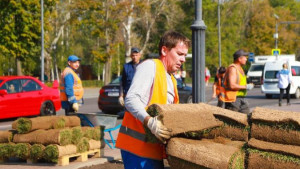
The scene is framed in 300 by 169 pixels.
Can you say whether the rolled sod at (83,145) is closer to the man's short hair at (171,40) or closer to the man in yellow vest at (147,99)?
the man in yellow vest at (147,99)

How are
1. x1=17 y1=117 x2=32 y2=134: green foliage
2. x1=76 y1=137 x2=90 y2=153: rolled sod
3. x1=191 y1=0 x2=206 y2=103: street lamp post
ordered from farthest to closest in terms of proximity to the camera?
x1=76 y1=137 x2=90 y2=153: rolled sod, x1=17 y1=117 x2=32 y2=134: green foliage, x1=191 y1=0 x2=206 y2=103: street lamp post

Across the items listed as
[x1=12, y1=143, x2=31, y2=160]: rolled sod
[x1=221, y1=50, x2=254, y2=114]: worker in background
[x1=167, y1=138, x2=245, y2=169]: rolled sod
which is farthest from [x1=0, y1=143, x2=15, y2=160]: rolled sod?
[x1=167, y1=138, x2=245, y2=169]: rolled sod

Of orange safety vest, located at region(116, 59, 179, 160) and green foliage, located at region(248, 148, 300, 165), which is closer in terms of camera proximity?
green foliage, located at region(248, 148, 300, 165)

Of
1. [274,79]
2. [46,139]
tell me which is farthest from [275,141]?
[274,79]

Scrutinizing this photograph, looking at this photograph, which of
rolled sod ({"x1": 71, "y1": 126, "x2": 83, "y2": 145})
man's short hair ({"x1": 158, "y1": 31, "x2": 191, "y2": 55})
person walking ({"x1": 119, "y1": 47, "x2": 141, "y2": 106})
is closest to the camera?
man's short hair ({"x1": 158, "y1": 31, "x2": 191, "y2": 55})

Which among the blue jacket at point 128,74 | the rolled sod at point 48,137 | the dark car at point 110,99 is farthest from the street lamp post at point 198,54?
the dark car at point 110,99

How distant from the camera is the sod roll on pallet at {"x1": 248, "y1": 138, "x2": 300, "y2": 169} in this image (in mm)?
3363

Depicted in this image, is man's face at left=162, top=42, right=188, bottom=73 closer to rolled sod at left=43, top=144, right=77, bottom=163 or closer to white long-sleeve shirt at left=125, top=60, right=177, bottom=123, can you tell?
white long-sleeve shirt at left=125, top=60, right=177, bottom=123

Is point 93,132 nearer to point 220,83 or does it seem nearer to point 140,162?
point 140,162

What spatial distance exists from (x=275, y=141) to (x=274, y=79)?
85.0 feet

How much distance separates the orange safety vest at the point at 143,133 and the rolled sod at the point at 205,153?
0.22 meters

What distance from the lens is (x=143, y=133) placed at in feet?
13.0

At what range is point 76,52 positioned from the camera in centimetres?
6969

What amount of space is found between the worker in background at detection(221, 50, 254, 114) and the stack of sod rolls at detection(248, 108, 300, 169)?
5.40m
